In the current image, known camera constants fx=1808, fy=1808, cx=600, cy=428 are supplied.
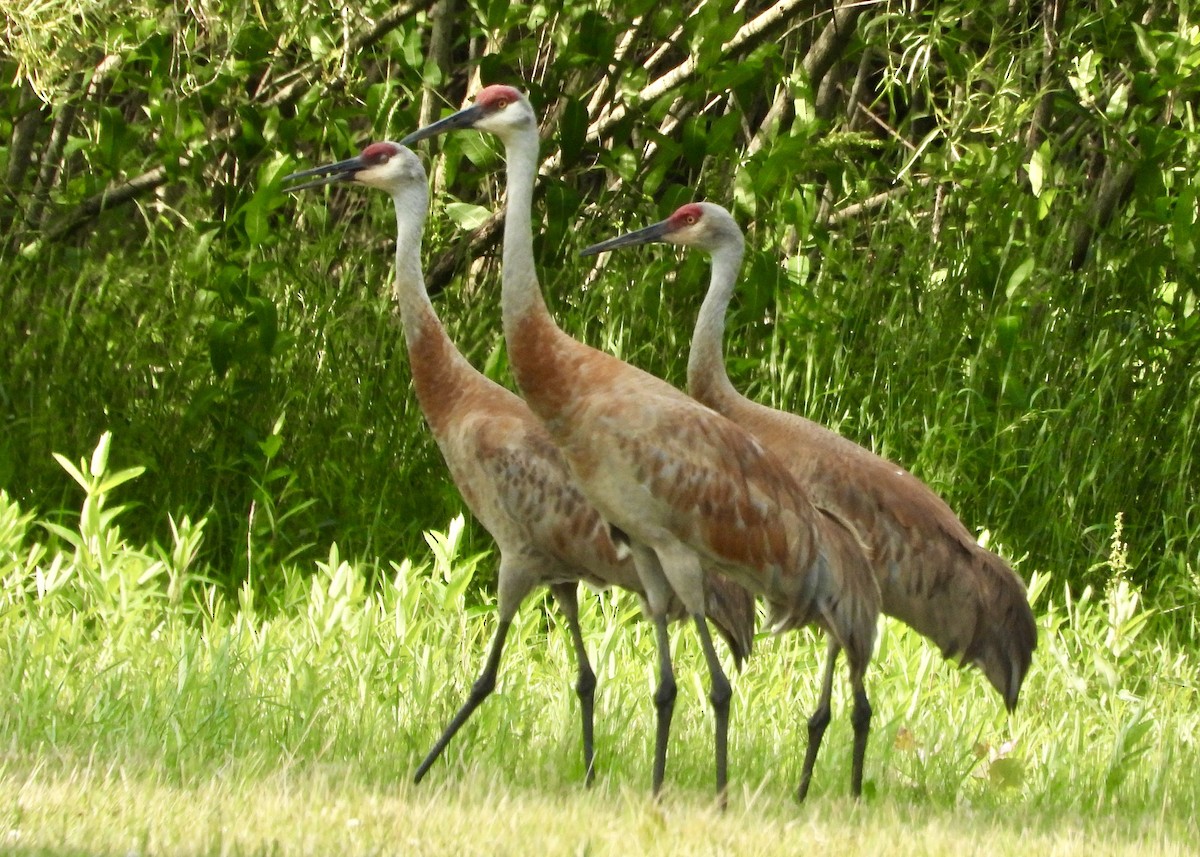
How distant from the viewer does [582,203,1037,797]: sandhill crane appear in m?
4.88

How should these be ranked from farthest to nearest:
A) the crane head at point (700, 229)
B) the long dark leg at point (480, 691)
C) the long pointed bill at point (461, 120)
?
the crane head at point (700, 229), the long pointed bill at point (461, 120), the long dark leg at point (480, 691)

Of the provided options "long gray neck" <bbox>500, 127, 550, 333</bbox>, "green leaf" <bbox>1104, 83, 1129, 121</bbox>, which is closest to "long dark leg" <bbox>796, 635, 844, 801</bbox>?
"long gray neck" <bbox>500, 127, 550, 333</bbox>

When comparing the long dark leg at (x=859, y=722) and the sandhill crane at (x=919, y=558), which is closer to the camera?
the long dark leg at (x=859, y=722)

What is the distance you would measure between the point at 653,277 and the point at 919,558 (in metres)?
2.15

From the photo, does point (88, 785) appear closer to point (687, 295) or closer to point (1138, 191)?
point (687, 295)

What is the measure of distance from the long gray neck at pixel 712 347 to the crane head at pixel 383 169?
94cm

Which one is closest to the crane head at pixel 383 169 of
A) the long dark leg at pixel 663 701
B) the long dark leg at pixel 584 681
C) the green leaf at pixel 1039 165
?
the long dark leg at pixel 584 681

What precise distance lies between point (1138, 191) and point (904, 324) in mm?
962

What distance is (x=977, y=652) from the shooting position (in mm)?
4965

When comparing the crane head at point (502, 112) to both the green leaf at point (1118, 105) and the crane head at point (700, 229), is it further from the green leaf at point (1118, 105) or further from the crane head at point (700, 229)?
the green leaf at point (1118, 105)

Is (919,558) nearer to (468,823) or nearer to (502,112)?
(502,112)

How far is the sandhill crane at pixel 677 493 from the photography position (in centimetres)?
432

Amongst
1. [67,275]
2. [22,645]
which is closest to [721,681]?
[22,645]

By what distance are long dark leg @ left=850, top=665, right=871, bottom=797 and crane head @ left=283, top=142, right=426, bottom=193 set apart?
1.97 metres
